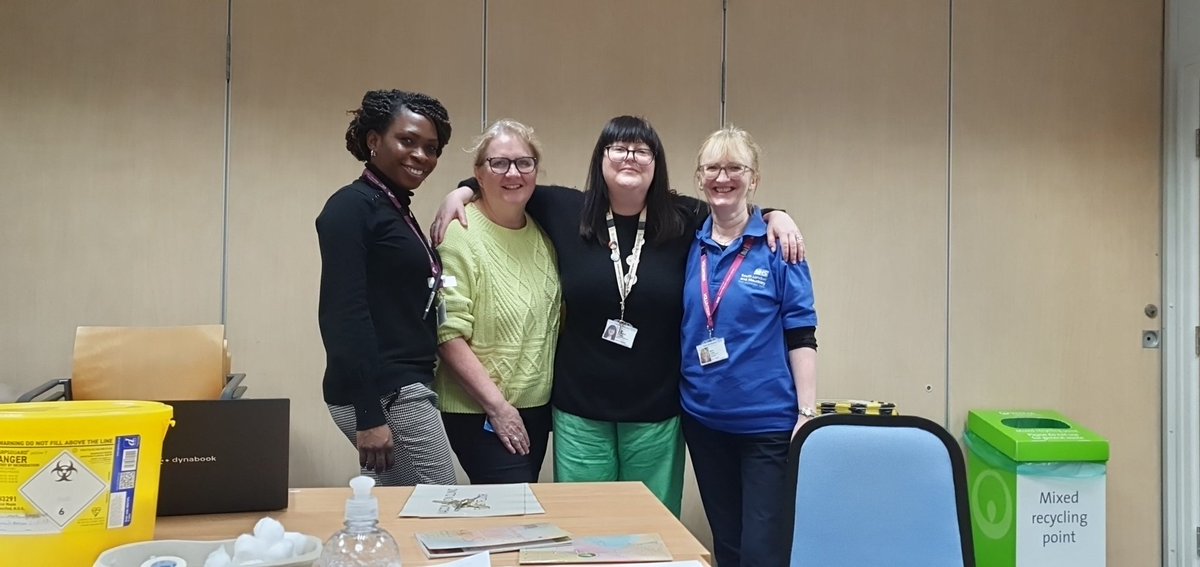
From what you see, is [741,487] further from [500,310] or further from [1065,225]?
[1065,225]

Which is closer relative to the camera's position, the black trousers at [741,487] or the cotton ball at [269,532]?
the cotton ball at [269,532]

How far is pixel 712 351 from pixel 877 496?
0.85 metres

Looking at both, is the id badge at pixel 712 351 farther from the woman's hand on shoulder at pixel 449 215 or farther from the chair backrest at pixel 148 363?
the chair backrest at pixel 148 363

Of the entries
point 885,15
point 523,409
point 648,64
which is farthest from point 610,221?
point 885,15

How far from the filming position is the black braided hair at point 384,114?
7.09ft

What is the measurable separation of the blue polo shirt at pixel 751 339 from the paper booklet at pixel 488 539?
97 centimetres

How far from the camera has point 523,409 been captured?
8.06 feet

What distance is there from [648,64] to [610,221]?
1132 mm

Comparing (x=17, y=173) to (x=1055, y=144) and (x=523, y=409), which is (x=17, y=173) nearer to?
(x=523, y=409)

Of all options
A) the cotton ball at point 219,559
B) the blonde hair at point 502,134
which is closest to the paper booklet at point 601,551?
the cotton ball at point 219,559

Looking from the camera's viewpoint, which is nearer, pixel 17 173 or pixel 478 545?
pixel 478 545

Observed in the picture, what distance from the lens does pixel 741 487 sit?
2496 mm

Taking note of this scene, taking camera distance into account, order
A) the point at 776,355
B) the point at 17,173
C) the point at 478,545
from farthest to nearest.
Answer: the point at 17,173 → the point at 776,355 → the point at 478,545

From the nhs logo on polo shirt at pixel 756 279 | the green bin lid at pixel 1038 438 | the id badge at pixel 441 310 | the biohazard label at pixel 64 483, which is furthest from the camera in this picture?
the green bin lid at pixel 1038 438
